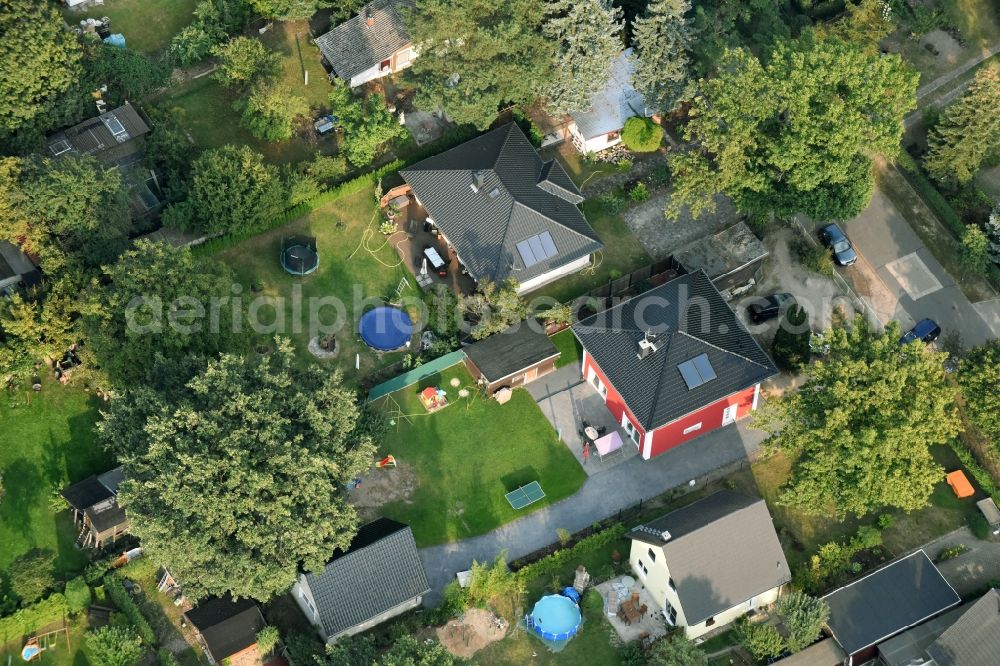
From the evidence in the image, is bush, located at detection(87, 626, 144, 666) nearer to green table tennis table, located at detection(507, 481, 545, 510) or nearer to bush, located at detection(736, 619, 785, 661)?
green table tennis table, located at detection(507, 481, 545, 510)

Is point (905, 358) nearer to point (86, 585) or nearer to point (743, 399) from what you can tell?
point (743, 399)

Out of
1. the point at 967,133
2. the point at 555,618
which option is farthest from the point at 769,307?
the point at 555,618

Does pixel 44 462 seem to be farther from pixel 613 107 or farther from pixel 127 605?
pixel 613 107

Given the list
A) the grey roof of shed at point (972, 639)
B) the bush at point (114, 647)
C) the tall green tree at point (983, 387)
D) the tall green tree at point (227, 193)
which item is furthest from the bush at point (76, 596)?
the tall green tree at point (983, 387)

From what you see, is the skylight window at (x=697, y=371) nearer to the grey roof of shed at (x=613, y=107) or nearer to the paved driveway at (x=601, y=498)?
the paved driveway at (x=601, y=498)

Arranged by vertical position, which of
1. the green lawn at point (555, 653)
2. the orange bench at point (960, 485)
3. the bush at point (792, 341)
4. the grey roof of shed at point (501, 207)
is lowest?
the orange bench at point (960, 485)

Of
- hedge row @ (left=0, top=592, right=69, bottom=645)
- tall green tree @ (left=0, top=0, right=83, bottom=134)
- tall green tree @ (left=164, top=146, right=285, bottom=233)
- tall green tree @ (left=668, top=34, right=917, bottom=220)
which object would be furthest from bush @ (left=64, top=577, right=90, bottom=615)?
tall green tree @ (left=668, top=34, right=917, bottom=220)
